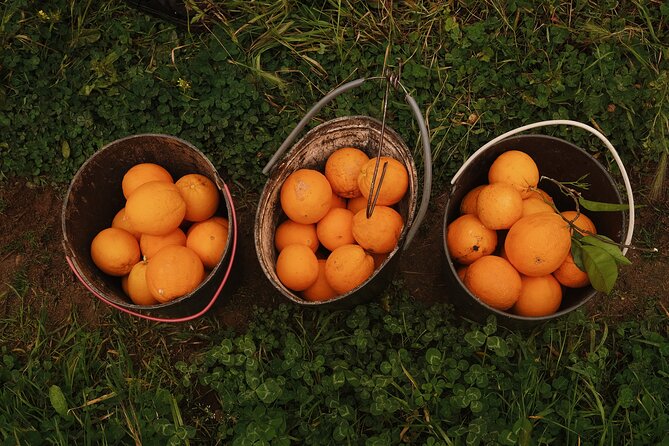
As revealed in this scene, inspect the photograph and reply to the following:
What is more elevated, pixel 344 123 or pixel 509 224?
pixel 344 123

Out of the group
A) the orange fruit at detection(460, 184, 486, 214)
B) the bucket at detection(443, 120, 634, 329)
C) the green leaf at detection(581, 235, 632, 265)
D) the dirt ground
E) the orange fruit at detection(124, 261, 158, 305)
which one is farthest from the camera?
the dirt ground

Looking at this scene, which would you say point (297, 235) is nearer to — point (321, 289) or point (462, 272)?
point (321, 289)

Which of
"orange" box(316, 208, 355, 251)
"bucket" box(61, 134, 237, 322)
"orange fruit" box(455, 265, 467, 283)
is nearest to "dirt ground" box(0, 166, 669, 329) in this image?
"orange fruit" box(455, 265, 467, 283)

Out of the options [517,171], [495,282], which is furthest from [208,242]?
[517,171]

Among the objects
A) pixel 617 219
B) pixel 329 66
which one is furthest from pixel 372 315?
pixel 329 66

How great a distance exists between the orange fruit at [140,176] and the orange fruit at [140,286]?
37 cm

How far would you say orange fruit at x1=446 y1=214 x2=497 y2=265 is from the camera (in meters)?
2.65

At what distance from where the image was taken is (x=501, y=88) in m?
3.38

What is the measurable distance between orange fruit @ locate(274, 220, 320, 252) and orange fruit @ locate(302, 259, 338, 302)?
11 centimetres

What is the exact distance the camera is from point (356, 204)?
2906 mm

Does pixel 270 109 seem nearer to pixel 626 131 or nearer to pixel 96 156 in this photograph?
pixel 96 156

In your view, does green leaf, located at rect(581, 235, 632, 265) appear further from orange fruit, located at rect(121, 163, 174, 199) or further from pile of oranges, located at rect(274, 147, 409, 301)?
orange fruit, located at rect(121, 163, 174, 199)

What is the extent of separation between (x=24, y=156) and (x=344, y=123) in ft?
6.33

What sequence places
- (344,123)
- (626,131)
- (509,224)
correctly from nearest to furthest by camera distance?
(509,224), (344,123), (626,131)
